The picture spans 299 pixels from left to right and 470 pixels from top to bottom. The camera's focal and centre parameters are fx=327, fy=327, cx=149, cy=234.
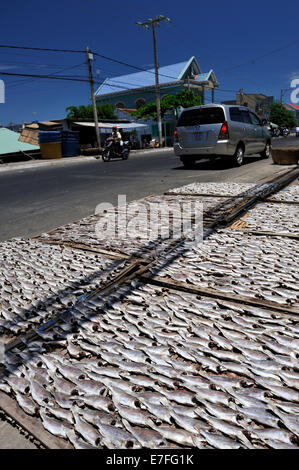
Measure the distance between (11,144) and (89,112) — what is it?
2198 cm

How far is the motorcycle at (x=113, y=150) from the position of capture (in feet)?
56.7

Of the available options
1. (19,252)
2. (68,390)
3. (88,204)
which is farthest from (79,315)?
(88,204)

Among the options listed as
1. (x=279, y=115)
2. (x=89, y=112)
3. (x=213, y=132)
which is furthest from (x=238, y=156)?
(x=279, y=115)

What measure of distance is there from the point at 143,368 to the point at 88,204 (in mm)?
5105

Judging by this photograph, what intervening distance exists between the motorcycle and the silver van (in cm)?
676

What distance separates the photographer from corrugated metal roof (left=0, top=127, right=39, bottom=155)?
2202 cm

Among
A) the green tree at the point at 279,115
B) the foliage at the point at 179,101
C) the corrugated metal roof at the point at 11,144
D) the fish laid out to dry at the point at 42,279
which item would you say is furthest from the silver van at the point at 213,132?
the green tree at the point at 279,115

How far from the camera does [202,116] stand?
1062 centimetres

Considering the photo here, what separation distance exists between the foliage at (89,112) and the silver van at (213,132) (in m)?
31.6

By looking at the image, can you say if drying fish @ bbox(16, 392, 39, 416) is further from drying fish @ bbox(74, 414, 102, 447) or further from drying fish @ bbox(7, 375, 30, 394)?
drying fish @ bbox(74, 414, 102, 447)

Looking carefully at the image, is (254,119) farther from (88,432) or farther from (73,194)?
(88,432)

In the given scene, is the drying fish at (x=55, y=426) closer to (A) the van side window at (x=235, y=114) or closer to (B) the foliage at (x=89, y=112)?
(A) the van side window at (x=235, y=114)

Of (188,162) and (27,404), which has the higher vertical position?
(188,162)
